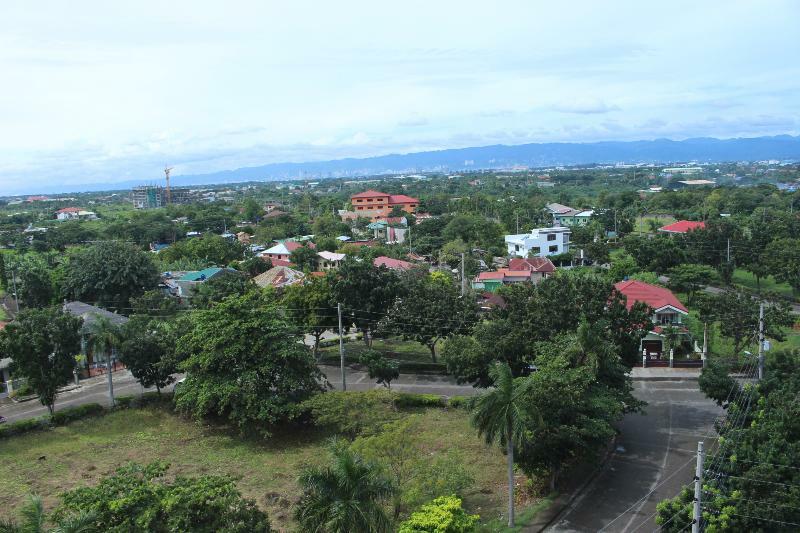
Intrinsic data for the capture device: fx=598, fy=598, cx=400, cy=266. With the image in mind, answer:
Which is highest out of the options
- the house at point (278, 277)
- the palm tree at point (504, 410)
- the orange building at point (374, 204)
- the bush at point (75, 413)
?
the orange building at point (374, 204)

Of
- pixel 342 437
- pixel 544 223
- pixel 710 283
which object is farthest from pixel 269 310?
pixel 544 223

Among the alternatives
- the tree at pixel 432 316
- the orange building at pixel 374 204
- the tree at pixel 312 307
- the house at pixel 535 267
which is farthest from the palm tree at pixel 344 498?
the orange building at pixel 374 204

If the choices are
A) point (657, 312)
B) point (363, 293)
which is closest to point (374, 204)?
point (363, 293)

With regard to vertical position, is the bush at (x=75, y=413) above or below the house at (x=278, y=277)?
below

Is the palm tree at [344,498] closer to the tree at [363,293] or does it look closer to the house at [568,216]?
the tree at [363,293]

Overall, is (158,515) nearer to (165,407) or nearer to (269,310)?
(269,310)

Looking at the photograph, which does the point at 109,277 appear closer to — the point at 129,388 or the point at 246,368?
the point at 129,388

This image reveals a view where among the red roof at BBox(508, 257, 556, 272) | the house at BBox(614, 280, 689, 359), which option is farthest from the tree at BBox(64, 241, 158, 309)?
the house at BBox(614, 280, 689, 359)
